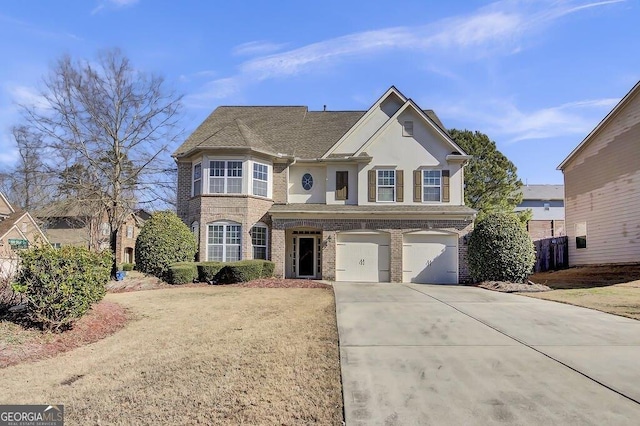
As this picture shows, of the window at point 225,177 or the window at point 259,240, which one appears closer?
the window at point 225,177

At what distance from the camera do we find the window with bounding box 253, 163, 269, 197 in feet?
68.8

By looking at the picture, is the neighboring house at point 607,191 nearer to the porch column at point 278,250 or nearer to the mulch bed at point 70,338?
the porch column at point 278,250

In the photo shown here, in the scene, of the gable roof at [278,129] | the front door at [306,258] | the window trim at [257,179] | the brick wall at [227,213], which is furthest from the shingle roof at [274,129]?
the front door at [306,258]

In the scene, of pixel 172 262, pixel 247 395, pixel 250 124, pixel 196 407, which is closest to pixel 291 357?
pixel 247 395

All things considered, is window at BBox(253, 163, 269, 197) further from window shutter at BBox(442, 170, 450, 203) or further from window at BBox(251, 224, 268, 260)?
window shutter at BBox(442, 170, 450, 203)

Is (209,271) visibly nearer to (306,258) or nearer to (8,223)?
(306,258)

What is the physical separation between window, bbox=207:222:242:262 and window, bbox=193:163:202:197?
196 cm

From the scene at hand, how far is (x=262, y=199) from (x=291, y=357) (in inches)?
590

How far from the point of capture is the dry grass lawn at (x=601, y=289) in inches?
470

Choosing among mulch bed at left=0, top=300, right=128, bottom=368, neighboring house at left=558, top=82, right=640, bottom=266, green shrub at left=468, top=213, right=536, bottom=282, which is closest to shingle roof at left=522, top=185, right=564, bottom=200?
neighboring house at left=558, top=82, right=640, bottom=266

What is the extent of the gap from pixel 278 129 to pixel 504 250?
1322cm

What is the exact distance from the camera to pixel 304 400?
4.92m

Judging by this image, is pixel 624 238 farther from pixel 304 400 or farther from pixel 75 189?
pixel 75 189

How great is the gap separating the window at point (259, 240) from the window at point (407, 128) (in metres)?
8.21
